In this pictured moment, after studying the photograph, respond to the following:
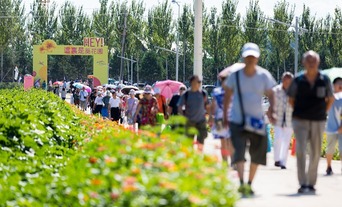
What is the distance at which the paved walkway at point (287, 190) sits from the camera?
12.9 metres

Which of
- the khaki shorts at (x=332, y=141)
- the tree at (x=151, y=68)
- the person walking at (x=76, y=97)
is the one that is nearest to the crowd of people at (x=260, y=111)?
the khaki shorts at (x=332, y=141)

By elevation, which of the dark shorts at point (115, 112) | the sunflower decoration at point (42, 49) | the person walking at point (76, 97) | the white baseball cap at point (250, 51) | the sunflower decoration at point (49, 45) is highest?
the sunflower decoration at point (49, 45)

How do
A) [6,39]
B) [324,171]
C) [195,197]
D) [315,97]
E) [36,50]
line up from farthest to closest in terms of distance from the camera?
[6,39]
[36,50]
[324,171]
[315,97]
[195,197]

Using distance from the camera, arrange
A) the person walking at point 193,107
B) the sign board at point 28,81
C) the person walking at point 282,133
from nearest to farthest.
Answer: the person walking at point 193,107 → the person walking at point 282,133 → the sign board at point 28,81

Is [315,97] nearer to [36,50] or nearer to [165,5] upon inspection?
[36,50]

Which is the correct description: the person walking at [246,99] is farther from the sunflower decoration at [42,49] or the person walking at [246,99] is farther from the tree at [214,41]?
the tree at [214,41]

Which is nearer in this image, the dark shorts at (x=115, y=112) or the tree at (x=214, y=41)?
the dark shorts at (x=115, y=112)

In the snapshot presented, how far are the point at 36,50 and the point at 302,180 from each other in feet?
204

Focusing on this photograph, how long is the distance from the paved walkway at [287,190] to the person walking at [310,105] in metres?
0.39

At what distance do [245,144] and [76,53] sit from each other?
210ft

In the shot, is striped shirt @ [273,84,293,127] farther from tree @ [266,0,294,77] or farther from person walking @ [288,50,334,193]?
tree @ [266,0,294,77]

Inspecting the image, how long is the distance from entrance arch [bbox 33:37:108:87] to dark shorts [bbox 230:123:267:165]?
62662mm

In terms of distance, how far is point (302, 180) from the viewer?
46.0 feet

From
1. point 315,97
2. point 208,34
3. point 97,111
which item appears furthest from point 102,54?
point 315,97
